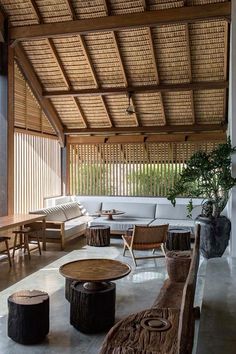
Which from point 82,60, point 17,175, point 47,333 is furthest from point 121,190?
point 47,333

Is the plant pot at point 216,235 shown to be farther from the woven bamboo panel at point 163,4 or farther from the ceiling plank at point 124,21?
the woven bamboo panel at point 163,4

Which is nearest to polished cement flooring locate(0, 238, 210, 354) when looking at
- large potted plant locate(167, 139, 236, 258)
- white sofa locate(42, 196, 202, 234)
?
large potted plant locate(167, 139, 236, 258)

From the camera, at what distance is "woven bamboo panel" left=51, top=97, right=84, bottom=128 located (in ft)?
31.8

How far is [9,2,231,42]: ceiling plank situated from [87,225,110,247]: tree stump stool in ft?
13.4

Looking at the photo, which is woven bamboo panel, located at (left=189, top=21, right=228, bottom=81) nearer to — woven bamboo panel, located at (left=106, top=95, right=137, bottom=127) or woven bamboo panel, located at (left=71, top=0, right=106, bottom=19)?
woven bamboo panel, located at (left=71, top=0, right=106, bottom=19)

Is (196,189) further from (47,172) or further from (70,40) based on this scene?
(47,172)

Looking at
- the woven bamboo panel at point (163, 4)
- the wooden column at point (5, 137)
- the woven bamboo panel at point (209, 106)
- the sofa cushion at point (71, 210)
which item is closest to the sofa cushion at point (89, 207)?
the sofa cushion at point (71, 210)

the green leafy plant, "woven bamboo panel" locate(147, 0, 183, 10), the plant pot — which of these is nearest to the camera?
the green leafy plant

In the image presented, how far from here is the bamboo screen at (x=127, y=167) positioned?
33.3ft

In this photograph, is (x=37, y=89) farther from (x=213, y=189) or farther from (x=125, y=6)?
(x=213, y=189)

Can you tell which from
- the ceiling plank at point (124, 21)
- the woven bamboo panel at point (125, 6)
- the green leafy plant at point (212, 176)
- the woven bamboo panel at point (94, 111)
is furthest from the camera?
the woven bamboo panel at point (94, 111)

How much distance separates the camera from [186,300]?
171 cm

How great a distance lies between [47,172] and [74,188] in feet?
3.77

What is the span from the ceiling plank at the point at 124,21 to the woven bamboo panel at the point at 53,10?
0.15 metres
